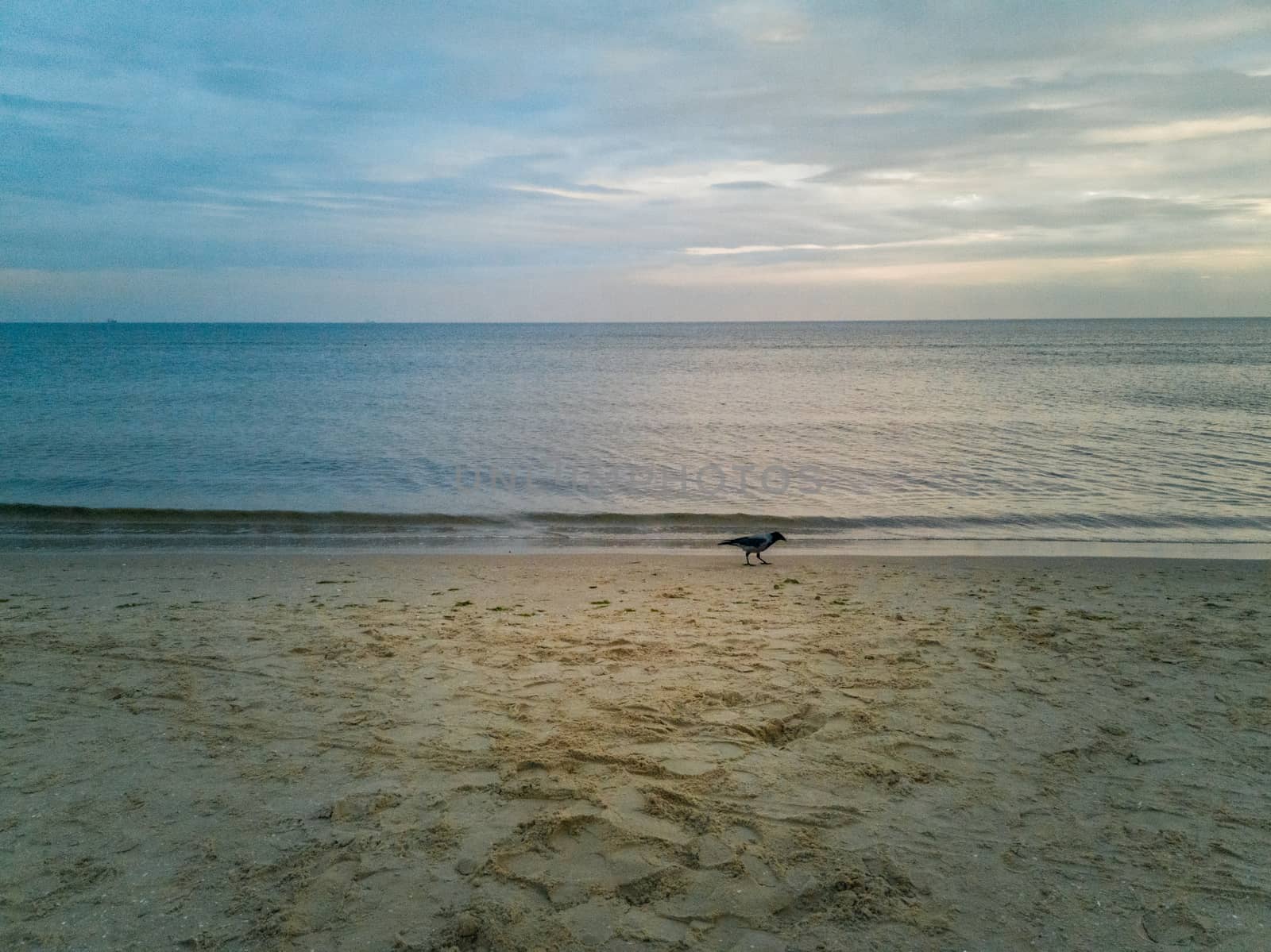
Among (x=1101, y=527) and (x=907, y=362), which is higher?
(x=907, y=362)

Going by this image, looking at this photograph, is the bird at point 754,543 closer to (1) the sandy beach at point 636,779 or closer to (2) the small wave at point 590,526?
(2) the small wave at point 590,526

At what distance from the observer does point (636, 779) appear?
4.56m

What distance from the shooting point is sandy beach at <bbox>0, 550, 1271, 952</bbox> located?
3.50m

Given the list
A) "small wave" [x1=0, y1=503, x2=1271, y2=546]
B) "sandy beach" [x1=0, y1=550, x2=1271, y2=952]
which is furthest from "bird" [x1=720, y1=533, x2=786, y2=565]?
"sandy beach" [x1=0, y1=550, x2=1271, y2=952]

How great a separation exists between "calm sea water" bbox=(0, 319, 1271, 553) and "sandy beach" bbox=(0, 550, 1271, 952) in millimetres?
6165

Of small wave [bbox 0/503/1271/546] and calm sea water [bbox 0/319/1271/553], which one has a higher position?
calm sea water [bbox 0/319/1271/553]

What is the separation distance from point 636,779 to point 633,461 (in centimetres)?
1644

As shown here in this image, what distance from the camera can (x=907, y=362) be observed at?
71500 mm

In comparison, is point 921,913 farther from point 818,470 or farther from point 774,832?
point 818,470

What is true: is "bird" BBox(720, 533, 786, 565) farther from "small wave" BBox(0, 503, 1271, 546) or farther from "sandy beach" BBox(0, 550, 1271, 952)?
"sandy beach" BBox(0, 550, 1271, 952)

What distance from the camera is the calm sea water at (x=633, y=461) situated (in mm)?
14133

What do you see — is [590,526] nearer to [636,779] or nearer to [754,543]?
[754,543]

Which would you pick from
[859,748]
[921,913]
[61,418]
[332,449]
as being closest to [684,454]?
[332,449]

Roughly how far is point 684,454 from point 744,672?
16039mm
